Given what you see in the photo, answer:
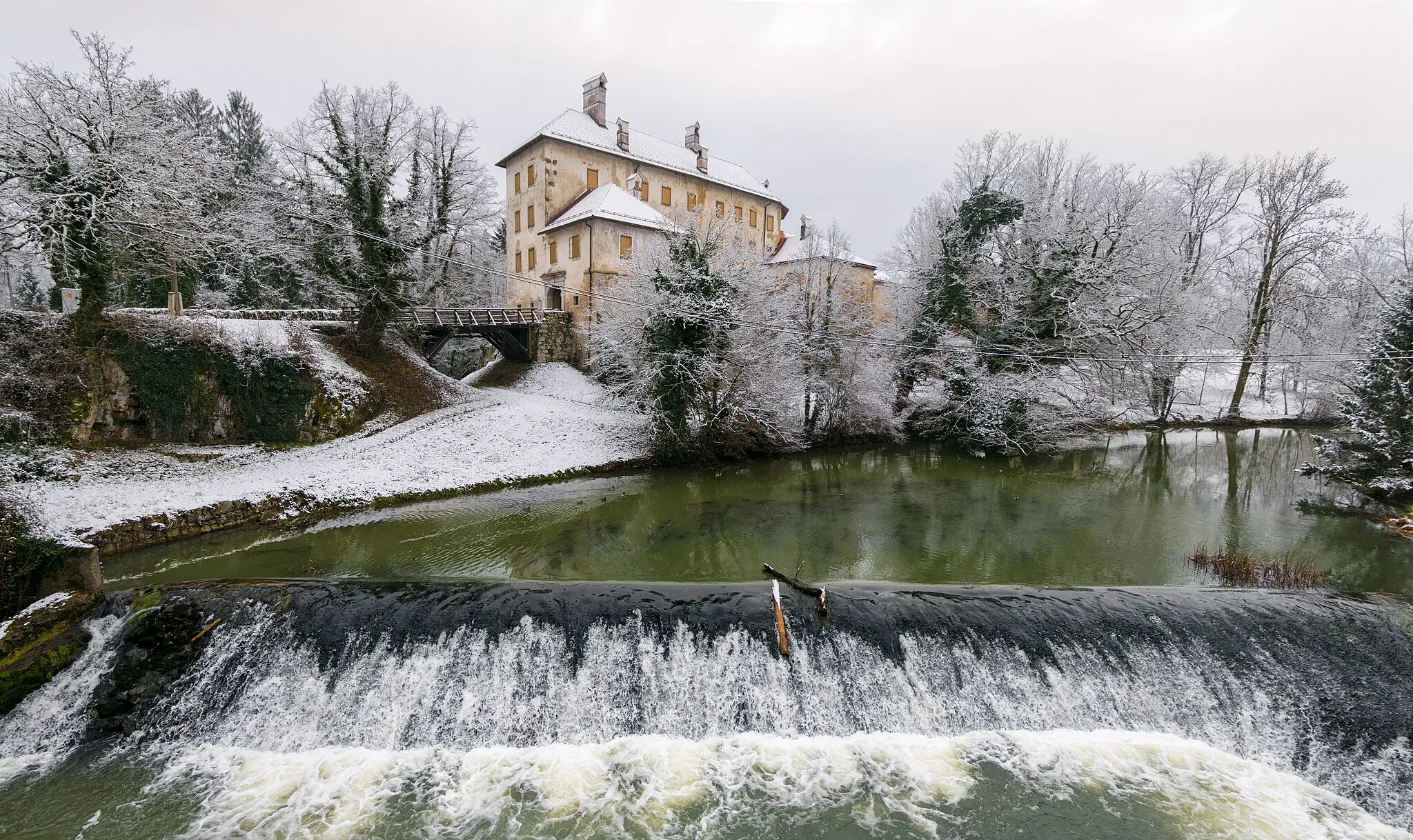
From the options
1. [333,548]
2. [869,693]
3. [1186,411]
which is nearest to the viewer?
[869,693]

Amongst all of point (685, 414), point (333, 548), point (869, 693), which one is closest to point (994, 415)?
point (685, 414)

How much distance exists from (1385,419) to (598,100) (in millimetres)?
37519

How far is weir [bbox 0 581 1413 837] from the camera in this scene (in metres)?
5.75

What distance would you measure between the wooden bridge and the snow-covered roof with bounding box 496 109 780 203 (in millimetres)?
11204

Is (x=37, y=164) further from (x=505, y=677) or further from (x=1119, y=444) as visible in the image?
(x=1119, y=444)

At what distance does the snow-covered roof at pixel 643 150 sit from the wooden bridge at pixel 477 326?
36.8 feet

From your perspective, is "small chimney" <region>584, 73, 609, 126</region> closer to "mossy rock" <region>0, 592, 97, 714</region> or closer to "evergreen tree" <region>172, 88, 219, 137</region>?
"evergreen tree" <region>172, 88, 219, 137</region>

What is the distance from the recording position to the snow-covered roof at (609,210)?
3050 centimetres

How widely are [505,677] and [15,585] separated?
6.00 metres

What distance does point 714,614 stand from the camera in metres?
7.59

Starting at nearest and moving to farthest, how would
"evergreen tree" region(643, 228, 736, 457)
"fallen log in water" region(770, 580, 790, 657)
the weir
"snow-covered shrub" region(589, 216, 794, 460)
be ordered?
the weir → "fallen log in water" region(770, 580, 790, 657) → "evergreen tree" region(643, 228, 736, 457) → "snow-covered shrub" region(589, 216, 794, 460)

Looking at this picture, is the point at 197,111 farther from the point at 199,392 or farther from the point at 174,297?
the point at 199,392

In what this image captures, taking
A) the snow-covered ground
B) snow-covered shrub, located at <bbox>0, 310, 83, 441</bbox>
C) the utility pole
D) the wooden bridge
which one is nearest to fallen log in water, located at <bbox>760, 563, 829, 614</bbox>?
the snow-covered ground

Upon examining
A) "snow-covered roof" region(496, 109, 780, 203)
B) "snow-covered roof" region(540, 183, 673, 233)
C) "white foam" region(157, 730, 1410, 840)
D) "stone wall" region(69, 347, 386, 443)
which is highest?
"snow-covered roof" region(496, 109, 780, 203)
